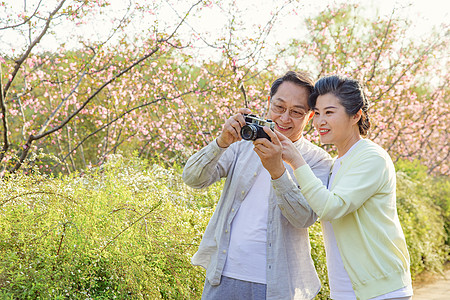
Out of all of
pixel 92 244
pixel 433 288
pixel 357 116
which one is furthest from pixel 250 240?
pixel 433 288

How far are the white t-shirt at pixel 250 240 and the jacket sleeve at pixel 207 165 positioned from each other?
20 cm

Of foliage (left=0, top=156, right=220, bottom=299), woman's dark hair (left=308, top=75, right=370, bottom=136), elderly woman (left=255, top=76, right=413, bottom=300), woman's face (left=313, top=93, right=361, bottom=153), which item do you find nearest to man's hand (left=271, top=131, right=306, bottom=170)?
elderly woman (left=255, top=76, right=413, bottom=300)

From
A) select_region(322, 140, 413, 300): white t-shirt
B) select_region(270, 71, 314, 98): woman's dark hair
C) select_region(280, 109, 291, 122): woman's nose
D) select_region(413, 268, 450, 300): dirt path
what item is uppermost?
select_region(270, 71, 314, 98): woman's dark hair

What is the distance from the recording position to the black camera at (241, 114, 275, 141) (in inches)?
76.9

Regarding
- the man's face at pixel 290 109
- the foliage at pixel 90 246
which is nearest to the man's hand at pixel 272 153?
the man's face at pixel 290 109

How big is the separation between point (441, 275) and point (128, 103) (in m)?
5.75

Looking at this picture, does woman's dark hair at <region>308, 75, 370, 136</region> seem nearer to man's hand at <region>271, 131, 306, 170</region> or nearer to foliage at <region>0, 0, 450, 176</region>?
man's hand at <region>271, 131, 306, 170</region>

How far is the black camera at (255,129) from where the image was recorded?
6.40ft

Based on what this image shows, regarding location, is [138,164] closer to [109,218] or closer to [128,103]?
[109,218]

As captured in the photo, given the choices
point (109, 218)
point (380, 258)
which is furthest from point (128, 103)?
point (380, 258)

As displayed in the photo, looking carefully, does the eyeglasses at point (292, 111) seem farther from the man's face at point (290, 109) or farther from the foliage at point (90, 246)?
the foliage at point (90, 246)

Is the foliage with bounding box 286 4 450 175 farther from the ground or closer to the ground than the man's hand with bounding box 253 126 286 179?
farther from the ground

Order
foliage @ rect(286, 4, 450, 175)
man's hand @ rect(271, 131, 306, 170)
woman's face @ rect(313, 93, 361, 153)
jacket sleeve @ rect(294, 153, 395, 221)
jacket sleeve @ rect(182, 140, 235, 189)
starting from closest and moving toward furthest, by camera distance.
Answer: jacket sleeve @ rect(294, 153, 395, 221) < man's hand @ rect(271, 131, 306, 170) < woman's face @ rect(313, 93, 361, 153) < jacket sleeve @ rect(182, 140, 235, 189) < foliage @ rect(286, 4, 450, 175)

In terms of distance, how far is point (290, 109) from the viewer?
7.15 feet
